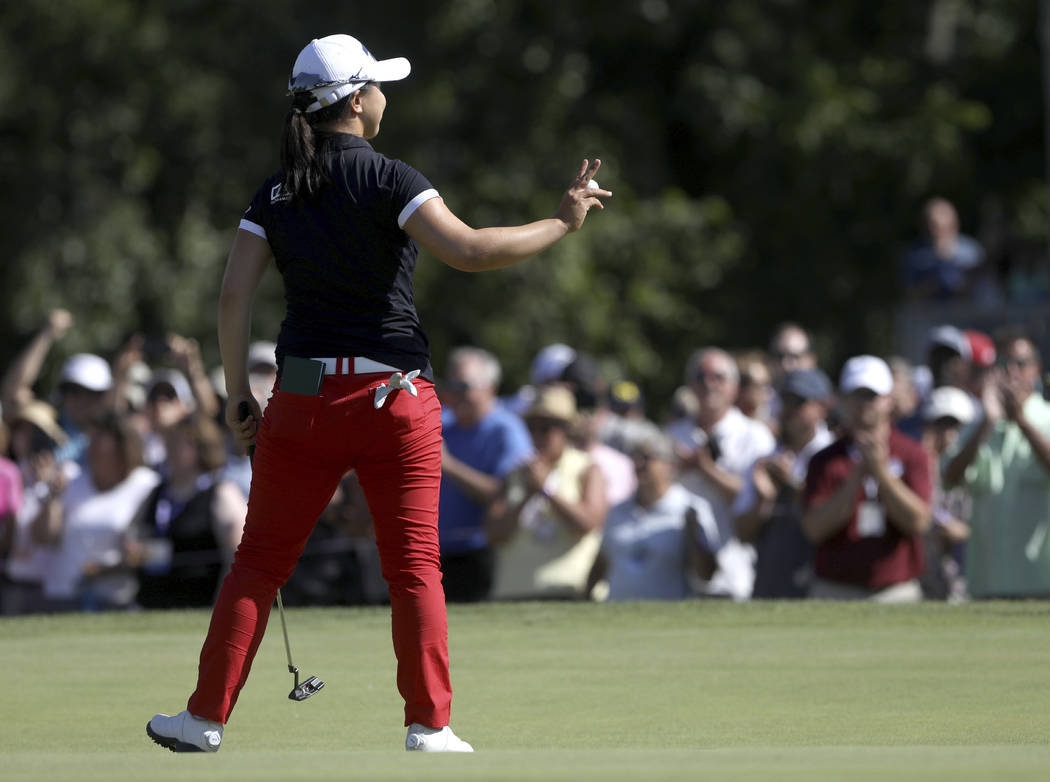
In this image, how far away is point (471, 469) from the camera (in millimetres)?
10406

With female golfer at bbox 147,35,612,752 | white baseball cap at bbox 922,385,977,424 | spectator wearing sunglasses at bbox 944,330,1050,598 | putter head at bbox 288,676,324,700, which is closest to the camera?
female golfer at bbox 147,35,612,752

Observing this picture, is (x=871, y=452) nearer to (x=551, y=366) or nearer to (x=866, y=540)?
(x=866, y=540)

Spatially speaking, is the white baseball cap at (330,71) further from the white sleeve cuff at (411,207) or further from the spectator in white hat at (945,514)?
the spectator in white hat at (945,514)

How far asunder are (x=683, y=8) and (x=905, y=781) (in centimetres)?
1839

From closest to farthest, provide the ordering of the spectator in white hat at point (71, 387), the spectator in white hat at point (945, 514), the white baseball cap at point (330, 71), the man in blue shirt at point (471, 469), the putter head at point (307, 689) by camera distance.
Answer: the white baseball cap at point (330, 71), the putter head at point (307, 689), the spectator in white hat at point (945, 514), the man in blue shirt at point (471, 469), the spectator in white hat at point (71, 387)

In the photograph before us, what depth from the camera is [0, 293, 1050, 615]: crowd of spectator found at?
9.08 metres

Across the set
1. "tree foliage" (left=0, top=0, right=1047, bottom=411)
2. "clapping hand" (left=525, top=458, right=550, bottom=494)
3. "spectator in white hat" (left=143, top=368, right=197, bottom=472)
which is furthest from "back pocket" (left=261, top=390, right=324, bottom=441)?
"tree foliage" (left=0, top=0, right=1047, bottom=411)

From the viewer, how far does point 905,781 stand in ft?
11.7

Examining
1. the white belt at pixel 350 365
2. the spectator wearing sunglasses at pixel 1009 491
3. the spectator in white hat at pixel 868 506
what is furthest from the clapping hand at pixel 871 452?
the white belt at pixel 350 365

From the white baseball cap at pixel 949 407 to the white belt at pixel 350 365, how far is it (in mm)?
5989

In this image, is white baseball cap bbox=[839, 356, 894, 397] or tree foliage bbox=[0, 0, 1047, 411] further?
tree foliage bbox=[0, 0, 1047, 411]

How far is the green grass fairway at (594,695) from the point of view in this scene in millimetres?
3963

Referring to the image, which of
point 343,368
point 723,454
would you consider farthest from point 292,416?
point 723,454

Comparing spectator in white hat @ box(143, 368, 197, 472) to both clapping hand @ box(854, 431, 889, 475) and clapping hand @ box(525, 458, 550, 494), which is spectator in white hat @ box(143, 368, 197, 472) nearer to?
clapping hand @ box(525, 458, 550, 494)
